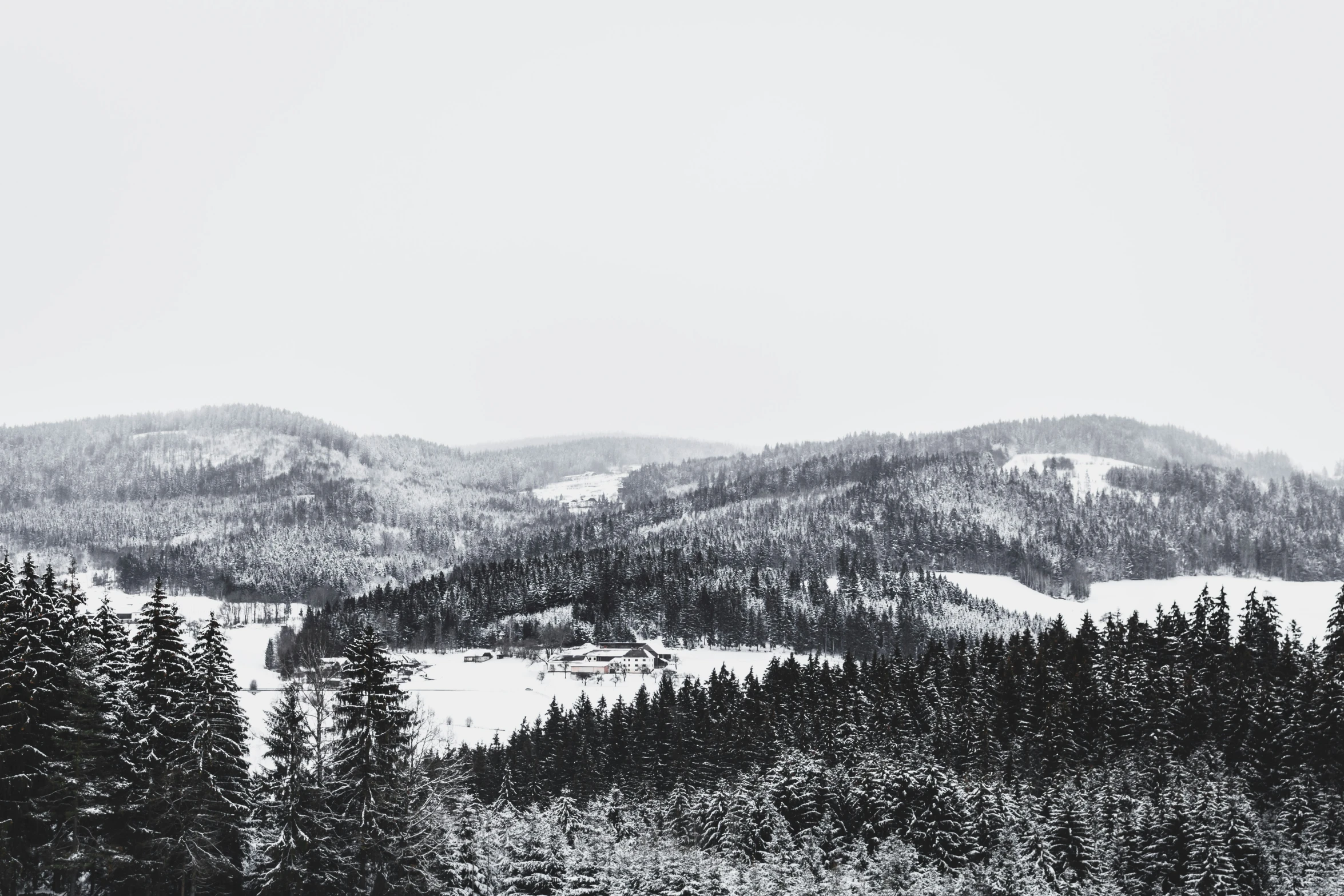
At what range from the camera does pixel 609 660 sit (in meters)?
164

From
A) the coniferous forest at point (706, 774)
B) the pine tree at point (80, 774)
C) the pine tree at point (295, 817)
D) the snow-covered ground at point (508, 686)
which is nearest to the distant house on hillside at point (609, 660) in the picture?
the snow-covered ground at point (508, 686)

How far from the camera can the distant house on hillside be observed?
159 meters

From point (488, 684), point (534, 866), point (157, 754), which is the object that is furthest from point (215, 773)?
point (488, 684)

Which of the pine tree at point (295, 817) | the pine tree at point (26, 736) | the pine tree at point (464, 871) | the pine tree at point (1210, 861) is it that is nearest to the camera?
the pine tree at point (26, 736)

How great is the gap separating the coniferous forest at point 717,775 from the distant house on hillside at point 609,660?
67348 mm

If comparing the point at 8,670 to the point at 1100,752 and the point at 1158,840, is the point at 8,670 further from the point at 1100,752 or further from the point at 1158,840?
the point at 1100,752

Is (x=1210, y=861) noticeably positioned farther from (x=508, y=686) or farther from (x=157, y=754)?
(x=508, y=686)

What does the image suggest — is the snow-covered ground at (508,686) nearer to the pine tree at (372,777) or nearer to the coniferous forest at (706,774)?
the coniferous forest at (706,774)

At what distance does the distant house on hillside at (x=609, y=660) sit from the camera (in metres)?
159

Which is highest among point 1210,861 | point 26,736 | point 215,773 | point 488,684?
point 26,736

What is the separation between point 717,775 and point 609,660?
92196mm

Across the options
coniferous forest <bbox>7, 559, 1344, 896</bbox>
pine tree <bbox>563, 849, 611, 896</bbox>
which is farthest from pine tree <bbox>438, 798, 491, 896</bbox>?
pine tree <bbox>563, 849, 611, 896</bbox>

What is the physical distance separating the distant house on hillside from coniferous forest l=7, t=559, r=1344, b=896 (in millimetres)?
67348

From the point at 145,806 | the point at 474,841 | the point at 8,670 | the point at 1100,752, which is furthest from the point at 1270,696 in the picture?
the point at 8,670
